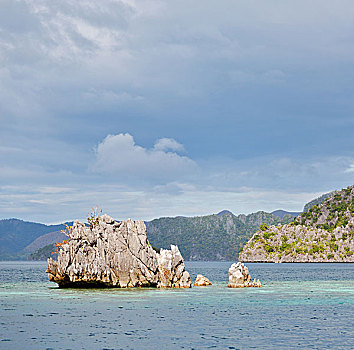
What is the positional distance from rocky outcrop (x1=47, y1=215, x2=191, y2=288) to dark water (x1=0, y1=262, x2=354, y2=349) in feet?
23.2

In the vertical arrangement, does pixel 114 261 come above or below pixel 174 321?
above

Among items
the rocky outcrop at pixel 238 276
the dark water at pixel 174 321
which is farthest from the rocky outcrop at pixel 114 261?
the rocky outcrop at pixel 238 276

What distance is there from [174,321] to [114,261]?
127 ft

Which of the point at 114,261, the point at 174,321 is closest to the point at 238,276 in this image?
the point at 114,261

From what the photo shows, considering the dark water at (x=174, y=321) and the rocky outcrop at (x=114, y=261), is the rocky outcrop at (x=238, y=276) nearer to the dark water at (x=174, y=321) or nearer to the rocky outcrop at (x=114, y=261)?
the rocky outcrop at (x=114, y=261)

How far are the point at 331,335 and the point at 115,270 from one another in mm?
51118

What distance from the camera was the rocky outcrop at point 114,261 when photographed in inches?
3526

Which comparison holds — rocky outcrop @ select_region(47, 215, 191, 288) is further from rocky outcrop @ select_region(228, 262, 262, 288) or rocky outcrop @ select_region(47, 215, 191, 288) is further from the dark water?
rocky outcrop @ select_region(228, 262, 262, 288)

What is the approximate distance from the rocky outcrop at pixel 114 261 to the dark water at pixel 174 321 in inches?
278

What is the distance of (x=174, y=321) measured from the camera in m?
53.2

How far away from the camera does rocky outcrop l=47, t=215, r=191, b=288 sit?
89.6m

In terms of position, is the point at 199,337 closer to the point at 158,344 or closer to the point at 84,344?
the point at 158,344

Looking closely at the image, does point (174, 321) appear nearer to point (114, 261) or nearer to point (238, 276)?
point (114, 261)

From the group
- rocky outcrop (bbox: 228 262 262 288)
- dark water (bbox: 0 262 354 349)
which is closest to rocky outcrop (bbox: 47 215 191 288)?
dark water (bbox: 0 262 354 349)
